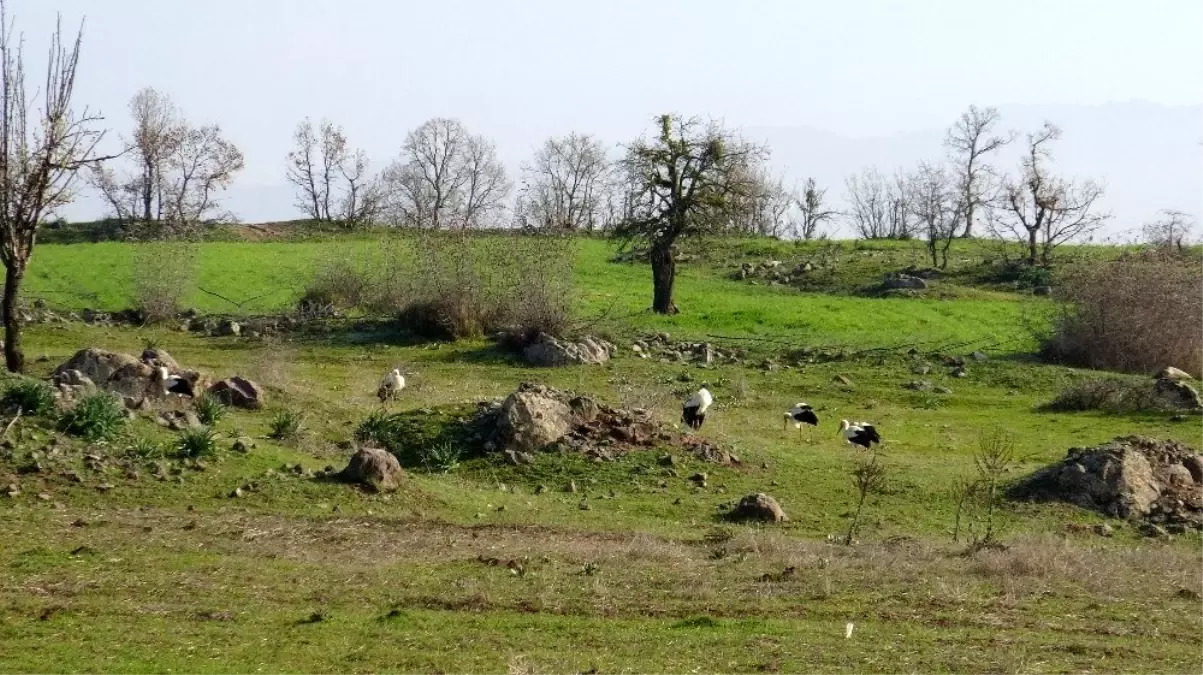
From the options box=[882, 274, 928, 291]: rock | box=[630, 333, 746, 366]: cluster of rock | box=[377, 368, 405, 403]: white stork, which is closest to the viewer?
box=[377, 368, 405, 403]: white stork

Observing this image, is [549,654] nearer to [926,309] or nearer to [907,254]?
[926,309]

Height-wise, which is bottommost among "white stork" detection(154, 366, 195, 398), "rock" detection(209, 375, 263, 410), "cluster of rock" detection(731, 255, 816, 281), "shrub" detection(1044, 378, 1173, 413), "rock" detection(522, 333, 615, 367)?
"shrub" detection(1044, 378, 1173, 413)

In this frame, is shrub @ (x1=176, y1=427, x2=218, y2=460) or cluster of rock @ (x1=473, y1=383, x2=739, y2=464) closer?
shrub @ (x1=176, y1=427, x2=218, y2=460)

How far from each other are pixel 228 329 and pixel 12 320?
2000 centimetres

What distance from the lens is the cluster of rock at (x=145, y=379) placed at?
73.8 ft

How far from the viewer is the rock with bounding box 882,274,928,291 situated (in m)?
61.7

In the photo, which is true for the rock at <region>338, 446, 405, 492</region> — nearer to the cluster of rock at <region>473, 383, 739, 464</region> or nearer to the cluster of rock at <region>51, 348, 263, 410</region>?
the cluster of rock at <region>473, 383, 739, 464</region>

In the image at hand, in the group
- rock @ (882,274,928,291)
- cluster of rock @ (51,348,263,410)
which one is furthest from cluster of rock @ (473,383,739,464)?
rock @ (882,274,928,291)

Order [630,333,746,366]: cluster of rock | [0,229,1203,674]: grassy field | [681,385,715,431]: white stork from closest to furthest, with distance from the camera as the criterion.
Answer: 1. [0,229,1203,674]: grassy field
2. [681,385,715,431]: white stork
3. [630,333,746,366]: cluster of rock

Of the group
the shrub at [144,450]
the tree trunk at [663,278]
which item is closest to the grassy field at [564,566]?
the shrub at [144,450]

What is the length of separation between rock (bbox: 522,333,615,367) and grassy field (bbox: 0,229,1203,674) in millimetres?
6125

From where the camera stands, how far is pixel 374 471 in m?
17.7

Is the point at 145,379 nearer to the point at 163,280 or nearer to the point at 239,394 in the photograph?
the point at 239,394

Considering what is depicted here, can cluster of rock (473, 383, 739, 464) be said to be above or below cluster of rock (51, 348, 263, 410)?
below
